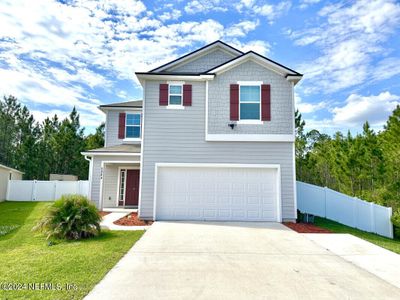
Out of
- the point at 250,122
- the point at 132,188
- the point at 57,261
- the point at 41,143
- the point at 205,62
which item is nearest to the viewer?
the point at 57,261

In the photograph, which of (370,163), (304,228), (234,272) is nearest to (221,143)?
(304,228)

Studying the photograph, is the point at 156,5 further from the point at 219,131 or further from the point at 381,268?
the point at 381,268

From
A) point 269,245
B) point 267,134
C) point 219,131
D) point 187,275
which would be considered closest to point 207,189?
point 219,131

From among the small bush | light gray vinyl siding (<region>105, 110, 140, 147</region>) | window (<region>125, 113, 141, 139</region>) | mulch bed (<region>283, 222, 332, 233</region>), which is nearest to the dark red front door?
window (<region>125, 113, 141, 139</region>)

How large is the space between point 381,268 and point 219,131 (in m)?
7.18

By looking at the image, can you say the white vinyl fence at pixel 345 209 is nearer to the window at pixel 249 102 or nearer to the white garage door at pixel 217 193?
the white garage door at pixel 217 193

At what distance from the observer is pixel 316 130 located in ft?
115

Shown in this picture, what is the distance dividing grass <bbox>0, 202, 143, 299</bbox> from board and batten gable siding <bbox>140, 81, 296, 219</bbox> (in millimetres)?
3496

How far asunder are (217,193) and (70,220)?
18.8 feet

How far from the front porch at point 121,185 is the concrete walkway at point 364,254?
1038 cm

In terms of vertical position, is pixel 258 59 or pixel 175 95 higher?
pixel 258 59

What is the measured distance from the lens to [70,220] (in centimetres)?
772

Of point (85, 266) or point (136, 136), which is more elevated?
point (136, 136)

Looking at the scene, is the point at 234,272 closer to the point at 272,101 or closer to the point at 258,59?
the point at 272,101
